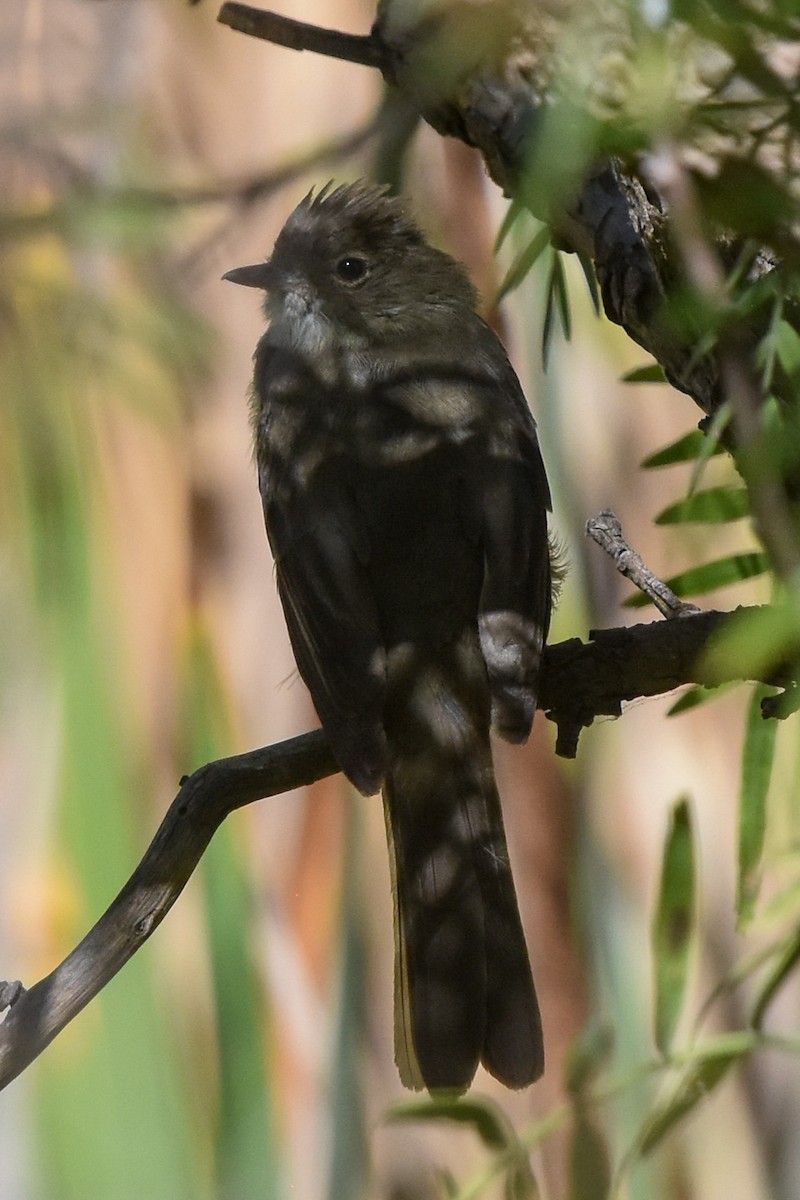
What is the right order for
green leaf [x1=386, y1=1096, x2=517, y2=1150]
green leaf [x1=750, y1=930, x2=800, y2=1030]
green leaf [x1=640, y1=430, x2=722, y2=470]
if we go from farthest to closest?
green leaf [x1=640, y1=430, x2=722, y2=470], green leaf [x1=386, y1=1096, x2=517, y2=1150], green leaf [x1=750, y1=930, x2=800, y2=1030]

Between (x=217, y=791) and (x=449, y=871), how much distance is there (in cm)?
48

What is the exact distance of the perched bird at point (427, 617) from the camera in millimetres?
1841

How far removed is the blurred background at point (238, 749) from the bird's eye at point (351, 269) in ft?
0.99

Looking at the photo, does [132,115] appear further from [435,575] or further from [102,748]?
[435,575]

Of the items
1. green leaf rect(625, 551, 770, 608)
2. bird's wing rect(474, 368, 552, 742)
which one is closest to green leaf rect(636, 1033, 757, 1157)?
green leaf rect(625, 551, 770, 608)

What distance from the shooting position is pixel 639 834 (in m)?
3.22

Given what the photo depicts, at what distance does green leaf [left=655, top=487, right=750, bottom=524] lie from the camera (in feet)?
4.89

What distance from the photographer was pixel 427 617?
2002mm

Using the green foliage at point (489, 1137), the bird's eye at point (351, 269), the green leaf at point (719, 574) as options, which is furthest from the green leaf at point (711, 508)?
the bird's eye at point (351, 269)

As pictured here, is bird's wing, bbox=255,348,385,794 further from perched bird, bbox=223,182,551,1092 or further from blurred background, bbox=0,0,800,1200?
blurred background, bbox=0,0,800,1200

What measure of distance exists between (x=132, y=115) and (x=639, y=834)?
6.21 ft

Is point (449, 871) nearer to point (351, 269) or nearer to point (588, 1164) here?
point (588, 1164)

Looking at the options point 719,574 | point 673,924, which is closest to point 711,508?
point 719,574

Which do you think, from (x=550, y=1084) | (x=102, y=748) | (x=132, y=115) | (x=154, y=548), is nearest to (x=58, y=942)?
(x=102, y=748)
